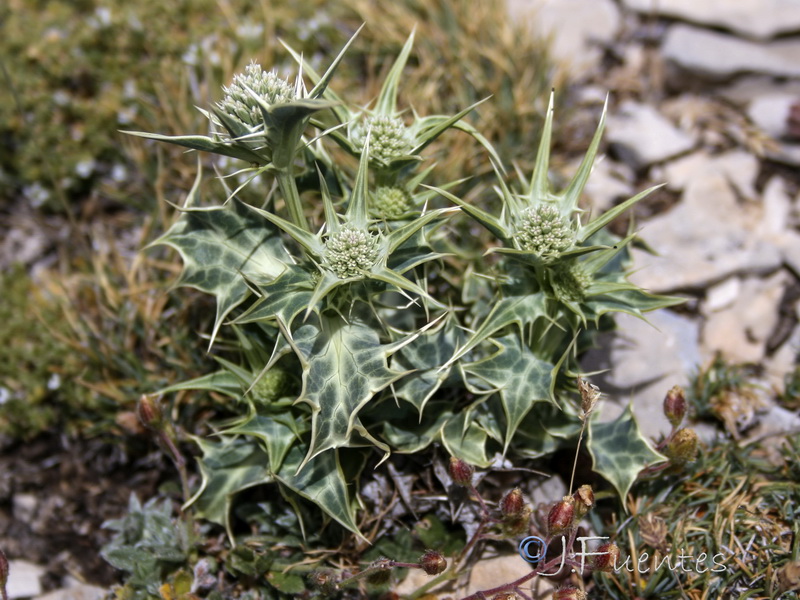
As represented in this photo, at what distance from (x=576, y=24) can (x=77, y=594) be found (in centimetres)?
522

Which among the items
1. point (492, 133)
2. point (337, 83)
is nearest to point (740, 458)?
point (492, 133)

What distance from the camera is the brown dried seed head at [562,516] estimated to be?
90.8 inches

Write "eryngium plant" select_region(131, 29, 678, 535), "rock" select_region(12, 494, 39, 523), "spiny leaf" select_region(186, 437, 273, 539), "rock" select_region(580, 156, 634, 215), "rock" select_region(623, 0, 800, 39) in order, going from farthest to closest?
"rock" select_region(623, 0, 800, 39), "rock" select_region(580, 156, 634, 215), "rock" select_region(12, 494, 39, 523), "spiny leaf" select_region(186, 437, 273, 539), "eryngium plant" select_region(131, 29, 678, 535)

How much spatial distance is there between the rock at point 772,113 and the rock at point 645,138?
50cm

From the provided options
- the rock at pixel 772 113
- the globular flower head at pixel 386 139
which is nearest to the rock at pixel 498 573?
the globular flower head at pixel 386 139

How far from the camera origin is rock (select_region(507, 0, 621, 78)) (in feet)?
17.3

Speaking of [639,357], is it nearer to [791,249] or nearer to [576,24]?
[791,249]

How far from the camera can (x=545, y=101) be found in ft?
15.1

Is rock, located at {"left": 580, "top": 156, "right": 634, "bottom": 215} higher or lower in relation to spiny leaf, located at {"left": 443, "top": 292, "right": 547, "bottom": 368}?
higher

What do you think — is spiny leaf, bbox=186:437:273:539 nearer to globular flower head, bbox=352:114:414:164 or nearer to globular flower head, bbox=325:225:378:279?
globular flower head, bbox=325:225:378:279

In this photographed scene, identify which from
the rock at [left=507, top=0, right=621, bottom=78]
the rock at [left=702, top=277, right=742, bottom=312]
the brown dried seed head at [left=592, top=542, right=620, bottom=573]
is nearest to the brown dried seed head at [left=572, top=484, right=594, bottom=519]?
the brown dried seed head at [left=592, top=542, right=620, bottom=573]

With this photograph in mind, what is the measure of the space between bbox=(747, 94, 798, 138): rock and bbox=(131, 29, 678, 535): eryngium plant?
2.48m

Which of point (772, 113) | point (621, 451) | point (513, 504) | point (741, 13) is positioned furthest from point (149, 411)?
point (741, 13)

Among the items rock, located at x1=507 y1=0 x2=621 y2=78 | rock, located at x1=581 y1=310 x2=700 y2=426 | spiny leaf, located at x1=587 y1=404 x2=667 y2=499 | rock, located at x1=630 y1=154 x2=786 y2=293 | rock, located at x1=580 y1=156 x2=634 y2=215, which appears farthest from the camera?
rock, located at x1=507 y1=0 x2=621 y2=78
